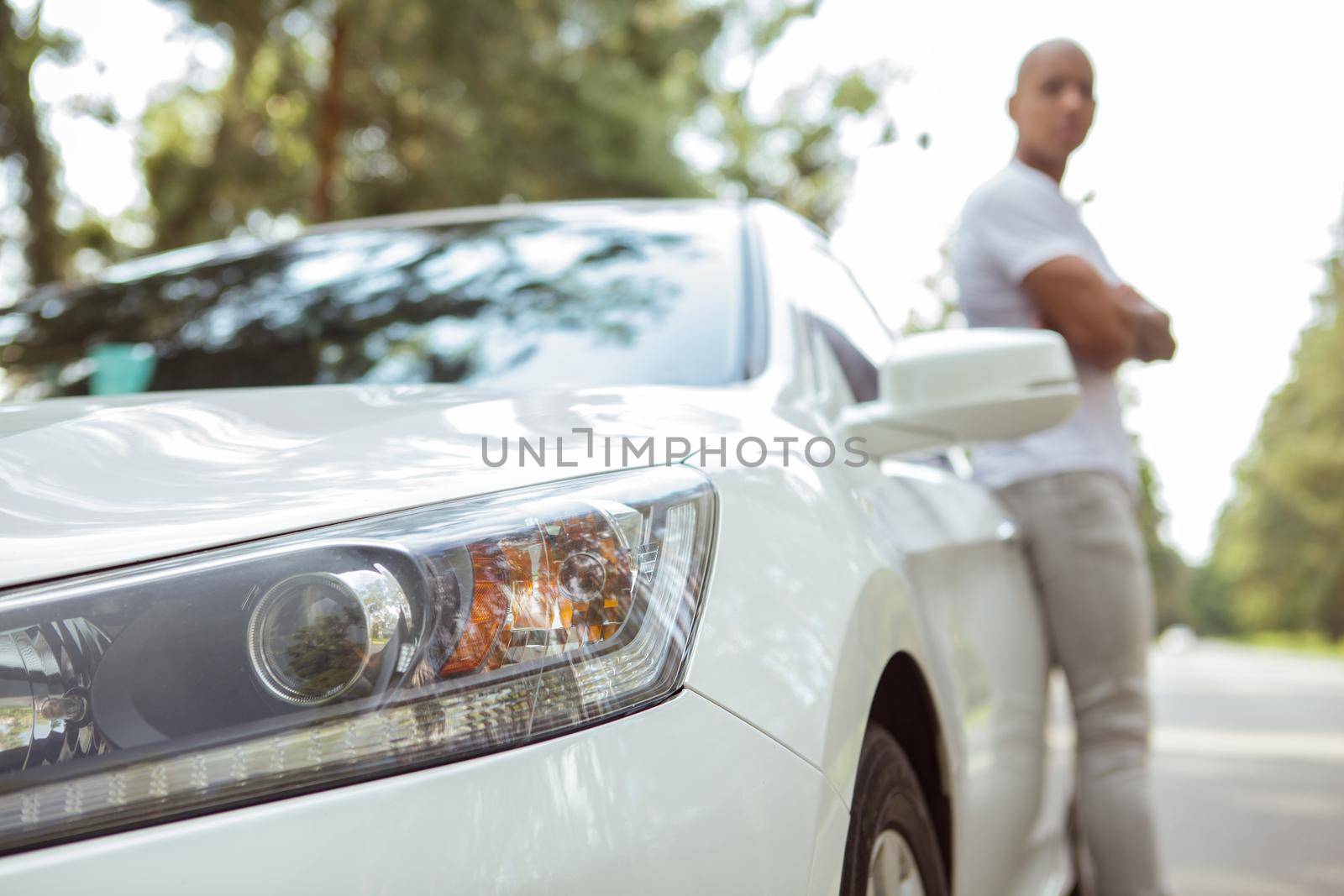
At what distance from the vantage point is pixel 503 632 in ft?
3.89

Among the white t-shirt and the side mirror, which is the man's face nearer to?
the white t-shirt

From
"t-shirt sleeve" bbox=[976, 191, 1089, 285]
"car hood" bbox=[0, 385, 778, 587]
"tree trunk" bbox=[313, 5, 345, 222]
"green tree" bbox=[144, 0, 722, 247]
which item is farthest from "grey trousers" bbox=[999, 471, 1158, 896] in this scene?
"tree trunk" bbox=[313, 5, 345, 222]

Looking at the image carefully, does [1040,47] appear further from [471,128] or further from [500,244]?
[471,128]

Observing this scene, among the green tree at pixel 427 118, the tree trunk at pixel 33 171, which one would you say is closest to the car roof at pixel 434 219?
the tree trunk at pixel 33 171

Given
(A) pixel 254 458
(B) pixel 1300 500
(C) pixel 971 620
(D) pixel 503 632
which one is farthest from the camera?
(B) pixel 1300 500

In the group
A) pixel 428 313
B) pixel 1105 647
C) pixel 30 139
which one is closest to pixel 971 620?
pixel 1105 647

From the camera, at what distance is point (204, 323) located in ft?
7.96

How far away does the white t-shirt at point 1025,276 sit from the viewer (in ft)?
8.80

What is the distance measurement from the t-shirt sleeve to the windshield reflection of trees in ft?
2.27

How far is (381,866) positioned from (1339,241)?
33286 millimetres

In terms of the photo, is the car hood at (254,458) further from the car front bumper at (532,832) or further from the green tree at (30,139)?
the green tree at (30,139)

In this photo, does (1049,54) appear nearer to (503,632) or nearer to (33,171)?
(503,632)

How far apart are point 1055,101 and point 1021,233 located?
38 centimetres

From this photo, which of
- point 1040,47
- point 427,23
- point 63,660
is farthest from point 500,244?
point 427,23
